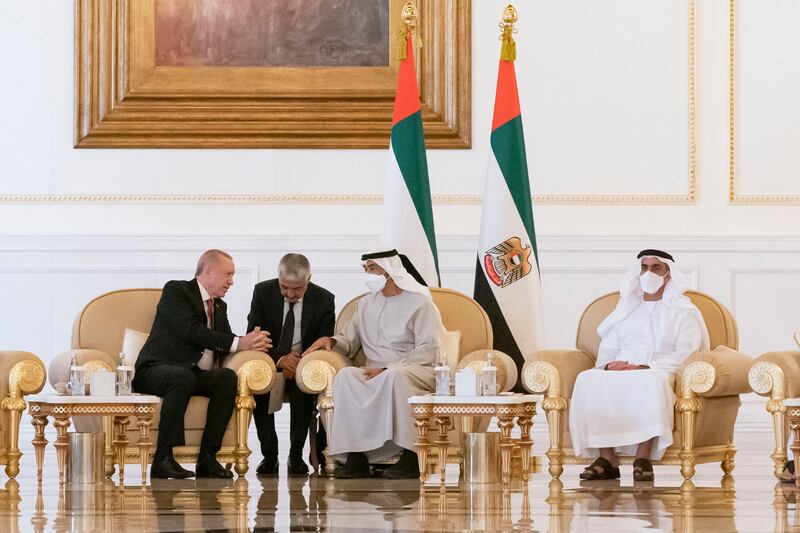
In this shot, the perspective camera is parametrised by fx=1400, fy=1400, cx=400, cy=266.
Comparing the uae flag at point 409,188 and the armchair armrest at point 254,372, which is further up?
the uae flag at point 409,188

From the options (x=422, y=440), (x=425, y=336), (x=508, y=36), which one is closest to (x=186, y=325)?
(x=425, y=336)

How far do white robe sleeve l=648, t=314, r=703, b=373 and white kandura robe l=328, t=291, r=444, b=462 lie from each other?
109 cm

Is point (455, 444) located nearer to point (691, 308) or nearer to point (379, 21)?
point (691, 308)

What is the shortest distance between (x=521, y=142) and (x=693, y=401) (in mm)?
2238

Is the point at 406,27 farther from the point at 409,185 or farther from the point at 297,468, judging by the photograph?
the point at 297,468

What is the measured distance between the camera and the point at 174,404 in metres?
6.64

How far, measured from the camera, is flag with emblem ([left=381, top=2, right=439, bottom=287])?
317 inches

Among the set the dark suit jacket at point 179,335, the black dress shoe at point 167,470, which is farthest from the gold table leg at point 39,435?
the dark suit jacket at point 179,335

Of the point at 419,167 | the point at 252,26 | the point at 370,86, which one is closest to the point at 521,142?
Answer: the point at 419,167

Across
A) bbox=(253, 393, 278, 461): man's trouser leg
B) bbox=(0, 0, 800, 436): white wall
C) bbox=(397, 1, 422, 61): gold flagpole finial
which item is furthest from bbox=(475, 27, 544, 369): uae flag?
bbox=(253, 393, 278, 461): man's trouser leg

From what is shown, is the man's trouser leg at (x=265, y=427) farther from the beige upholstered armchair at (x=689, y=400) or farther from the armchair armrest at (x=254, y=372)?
the beige upholstered armchair at (x=689, y=400)

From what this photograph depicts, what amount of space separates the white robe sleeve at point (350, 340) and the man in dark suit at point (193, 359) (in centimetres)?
36

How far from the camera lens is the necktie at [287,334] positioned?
7230mm

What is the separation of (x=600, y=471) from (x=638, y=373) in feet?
1.63
